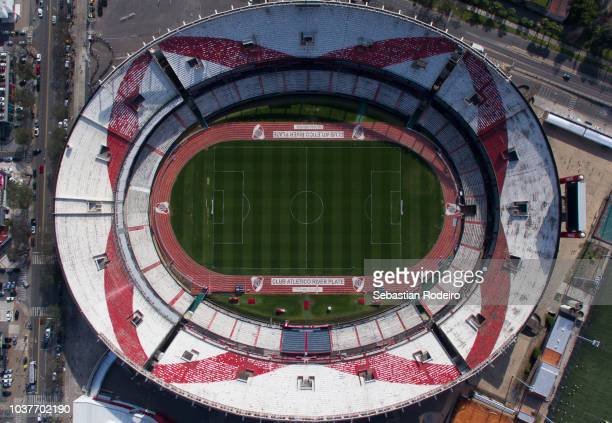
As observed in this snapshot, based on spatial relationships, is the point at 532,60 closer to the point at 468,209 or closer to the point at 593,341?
the point at 468,209

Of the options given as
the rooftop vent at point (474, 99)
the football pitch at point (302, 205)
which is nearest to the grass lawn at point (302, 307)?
the football pitch at point (302, 205)

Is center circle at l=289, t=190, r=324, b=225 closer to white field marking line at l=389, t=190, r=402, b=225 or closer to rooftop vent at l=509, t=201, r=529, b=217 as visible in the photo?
white field marking line at l=389, t=190, r=402, b=225

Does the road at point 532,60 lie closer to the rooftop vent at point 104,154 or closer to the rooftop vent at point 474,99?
the rooftop vent at point 474,99

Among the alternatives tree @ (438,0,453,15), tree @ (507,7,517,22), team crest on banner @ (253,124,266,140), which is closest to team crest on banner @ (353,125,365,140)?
team crest on banner @ (253,124,266,140)

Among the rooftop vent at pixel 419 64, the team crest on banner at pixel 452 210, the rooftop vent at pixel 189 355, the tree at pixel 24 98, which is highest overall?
the rooftop vent at pixel 419 64

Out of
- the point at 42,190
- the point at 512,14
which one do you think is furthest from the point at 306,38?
the point at 42,190

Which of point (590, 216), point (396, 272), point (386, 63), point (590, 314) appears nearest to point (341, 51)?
point (386, 63)
